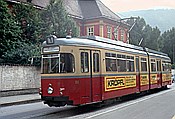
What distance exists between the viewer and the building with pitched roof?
150 feet

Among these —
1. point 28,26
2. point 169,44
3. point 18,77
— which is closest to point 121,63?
point 18,77

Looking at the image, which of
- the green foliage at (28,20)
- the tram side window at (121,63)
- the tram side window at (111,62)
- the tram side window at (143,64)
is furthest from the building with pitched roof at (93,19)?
the tram side window at (111,62)

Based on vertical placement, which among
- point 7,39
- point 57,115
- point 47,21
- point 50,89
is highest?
point 47,21

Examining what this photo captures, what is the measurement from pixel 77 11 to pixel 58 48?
3713 cm

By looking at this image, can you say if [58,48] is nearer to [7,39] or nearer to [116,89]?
[116,89]

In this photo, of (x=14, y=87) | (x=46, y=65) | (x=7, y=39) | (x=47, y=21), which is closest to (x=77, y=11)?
(x=47, y=21)

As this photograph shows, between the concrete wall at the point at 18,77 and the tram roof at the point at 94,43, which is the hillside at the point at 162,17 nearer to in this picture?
the concrete wall at the point at 18,77

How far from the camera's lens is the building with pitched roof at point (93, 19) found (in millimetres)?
45812

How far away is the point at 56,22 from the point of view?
29797 mm

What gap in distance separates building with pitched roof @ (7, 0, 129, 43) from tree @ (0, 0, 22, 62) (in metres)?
14.8

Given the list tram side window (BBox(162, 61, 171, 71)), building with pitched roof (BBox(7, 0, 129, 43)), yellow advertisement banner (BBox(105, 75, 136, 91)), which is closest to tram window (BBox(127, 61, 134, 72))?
yellow advertisement banner (BBox(105, 75, 136, 91))

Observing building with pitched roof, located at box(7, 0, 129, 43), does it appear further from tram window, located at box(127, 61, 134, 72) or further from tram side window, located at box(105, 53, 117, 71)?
tram side window, located at box(105, 53, 117, 71)

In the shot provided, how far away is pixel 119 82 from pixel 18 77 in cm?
830

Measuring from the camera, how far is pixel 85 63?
12.8 metres
